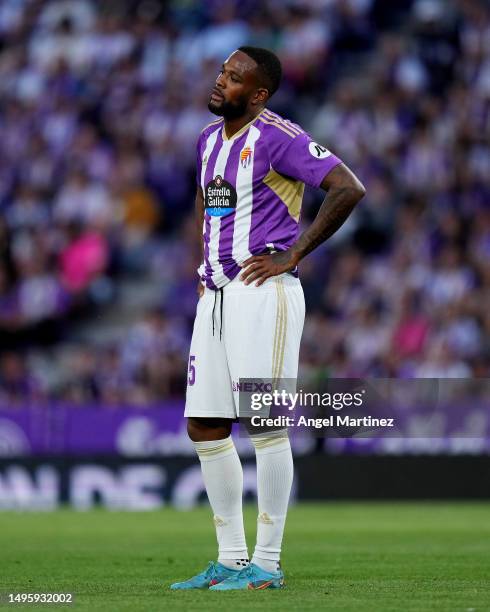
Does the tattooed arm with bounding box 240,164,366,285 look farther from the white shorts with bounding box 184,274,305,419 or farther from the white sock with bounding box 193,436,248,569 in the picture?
the white sock with bounding box 193,436,248,569

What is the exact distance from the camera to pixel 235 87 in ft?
22.3

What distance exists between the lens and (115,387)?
16328 millimetres

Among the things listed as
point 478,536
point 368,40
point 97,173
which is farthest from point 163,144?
point 478,536

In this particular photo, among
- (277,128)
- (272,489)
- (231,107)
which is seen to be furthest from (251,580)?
(231,107)

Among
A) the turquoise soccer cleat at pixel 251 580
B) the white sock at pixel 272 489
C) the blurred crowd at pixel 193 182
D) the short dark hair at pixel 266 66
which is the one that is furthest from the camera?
the blurred crowd at pixel 193 182

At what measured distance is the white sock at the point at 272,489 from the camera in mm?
6641

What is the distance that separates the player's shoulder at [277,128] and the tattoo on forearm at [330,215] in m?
0.34

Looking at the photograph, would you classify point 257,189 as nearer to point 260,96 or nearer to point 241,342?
point 260,96

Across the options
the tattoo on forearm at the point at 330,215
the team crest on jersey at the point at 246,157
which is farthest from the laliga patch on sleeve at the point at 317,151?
the team crest on jersey at the point at 246,157

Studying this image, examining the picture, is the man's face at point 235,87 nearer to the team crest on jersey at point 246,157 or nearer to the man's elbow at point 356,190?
the team crest on jersey at point 246,157

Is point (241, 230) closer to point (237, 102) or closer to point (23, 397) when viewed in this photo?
point (237, 102)

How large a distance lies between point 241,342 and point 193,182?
471 inches

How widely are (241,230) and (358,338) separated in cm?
913

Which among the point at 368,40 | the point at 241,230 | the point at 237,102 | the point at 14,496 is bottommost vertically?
the point at 14,496
